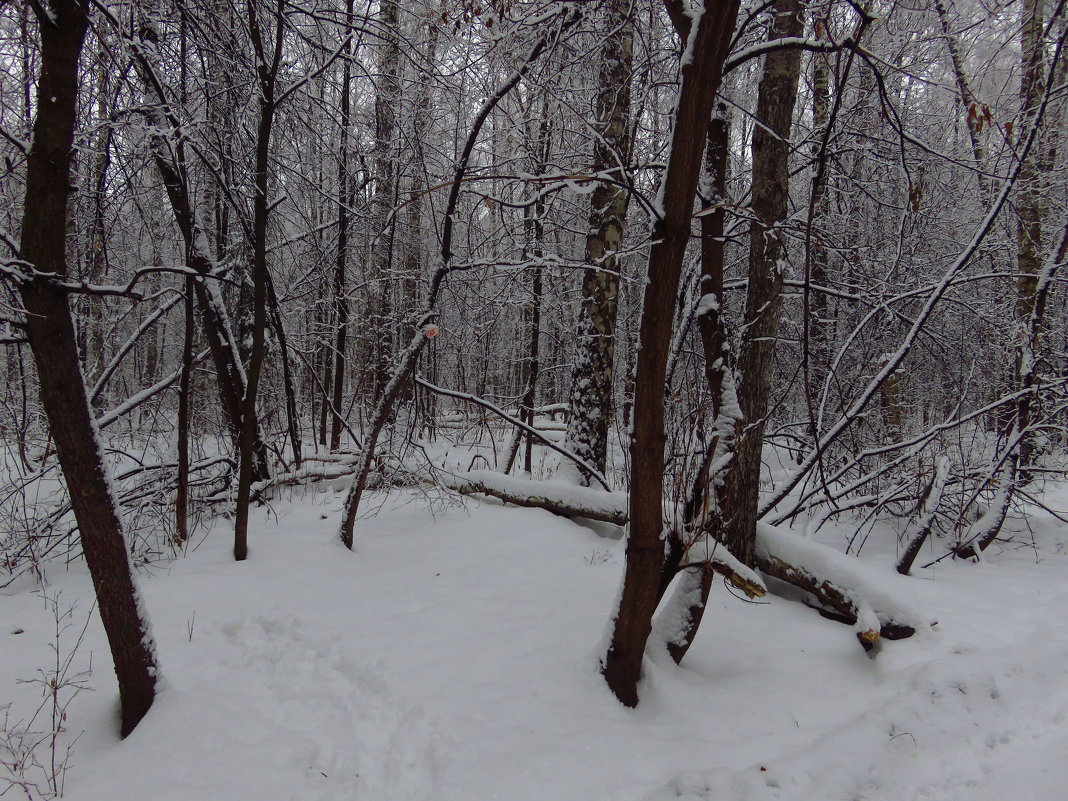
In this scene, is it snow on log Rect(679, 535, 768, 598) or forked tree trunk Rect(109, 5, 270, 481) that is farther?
forked tree trunk Rect(109, 5, 270, 481)

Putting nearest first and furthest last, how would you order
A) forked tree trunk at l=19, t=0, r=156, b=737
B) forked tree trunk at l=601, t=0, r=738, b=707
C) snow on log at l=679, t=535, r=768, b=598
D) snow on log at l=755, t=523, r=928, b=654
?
forked tree trunk at l=19, t=0, r=156, b=737 < forked tree trunk at l=601, t=0, r=738, b=707 < snow on log at l=679, t=535, r=768, b=598 < snow on log at l=755, t=523, r=928, b=654

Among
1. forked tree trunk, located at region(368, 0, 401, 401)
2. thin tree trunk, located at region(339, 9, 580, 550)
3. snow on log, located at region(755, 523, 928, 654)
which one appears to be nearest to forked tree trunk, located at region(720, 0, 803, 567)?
snow on log, located at region(755, 523, 928, 654)

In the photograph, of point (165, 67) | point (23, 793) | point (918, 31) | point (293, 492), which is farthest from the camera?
point (293, 492)

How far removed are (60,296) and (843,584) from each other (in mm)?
4299

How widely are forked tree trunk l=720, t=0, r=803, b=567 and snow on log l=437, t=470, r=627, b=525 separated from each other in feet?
4.33

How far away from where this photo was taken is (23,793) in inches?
79.9

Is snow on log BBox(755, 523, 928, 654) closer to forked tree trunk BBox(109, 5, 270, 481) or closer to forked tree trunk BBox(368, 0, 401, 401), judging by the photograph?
forked tree trunk BBox(368, 0, 401, 401)

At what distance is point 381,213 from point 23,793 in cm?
854

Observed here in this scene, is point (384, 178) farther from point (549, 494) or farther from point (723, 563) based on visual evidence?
point (723, 563)

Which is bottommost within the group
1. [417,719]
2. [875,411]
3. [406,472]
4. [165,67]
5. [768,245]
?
[417,719]

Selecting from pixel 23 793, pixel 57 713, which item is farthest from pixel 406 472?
pixel 23 793

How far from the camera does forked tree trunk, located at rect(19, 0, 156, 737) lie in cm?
204

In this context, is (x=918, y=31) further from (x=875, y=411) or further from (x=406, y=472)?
(x=406, y=472)

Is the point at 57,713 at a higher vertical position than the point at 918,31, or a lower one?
lower
